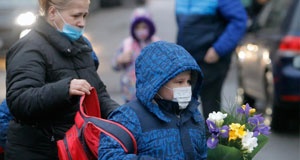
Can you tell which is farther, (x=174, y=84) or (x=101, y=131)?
(x=174, y=84)

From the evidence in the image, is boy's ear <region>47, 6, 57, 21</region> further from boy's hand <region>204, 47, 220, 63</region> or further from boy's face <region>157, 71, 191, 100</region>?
boy's hand <region>204, 47, 220, 63</region>

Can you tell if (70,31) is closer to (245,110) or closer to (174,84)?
(174,84)

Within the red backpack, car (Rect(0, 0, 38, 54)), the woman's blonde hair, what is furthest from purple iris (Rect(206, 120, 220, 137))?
car (Rect(0, 0, 38, 54))

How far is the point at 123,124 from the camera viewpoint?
2465 mm

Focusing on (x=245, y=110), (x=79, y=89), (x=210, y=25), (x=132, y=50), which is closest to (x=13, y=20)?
(x=132, y=50)

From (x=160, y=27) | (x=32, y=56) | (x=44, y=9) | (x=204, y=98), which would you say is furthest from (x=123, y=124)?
(x=160, y=27)

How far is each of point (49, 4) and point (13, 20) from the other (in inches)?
366

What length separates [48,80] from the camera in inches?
115

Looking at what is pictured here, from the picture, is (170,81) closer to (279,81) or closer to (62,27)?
(62,27)

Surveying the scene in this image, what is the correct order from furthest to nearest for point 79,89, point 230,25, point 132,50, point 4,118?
point 132,50 → point 230,25 → point 4,118 → point 79,89

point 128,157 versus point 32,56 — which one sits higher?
point 32,56

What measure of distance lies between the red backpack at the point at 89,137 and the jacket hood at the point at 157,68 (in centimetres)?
19

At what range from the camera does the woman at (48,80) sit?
2709 mm

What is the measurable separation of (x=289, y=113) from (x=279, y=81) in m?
0.64
